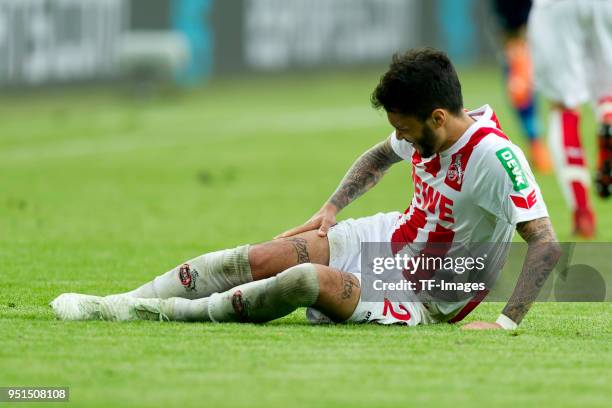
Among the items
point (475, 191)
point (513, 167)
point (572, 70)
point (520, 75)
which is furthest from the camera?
point (520, 75)

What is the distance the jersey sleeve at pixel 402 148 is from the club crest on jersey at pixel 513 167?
0.60 m

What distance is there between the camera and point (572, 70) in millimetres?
9867

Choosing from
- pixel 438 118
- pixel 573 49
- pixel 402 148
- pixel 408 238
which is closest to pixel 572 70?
pixel 573 49

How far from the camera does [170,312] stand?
596 cm

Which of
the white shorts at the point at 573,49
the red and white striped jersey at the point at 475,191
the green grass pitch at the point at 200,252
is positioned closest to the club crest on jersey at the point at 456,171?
the red and white striped jersey at the point at 475,191

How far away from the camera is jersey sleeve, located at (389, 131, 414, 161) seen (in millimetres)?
6300

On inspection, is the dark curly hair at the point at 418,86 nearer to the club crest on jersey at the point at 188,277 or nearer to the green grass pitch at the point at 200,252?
the green grass pitch at the point at 200,252

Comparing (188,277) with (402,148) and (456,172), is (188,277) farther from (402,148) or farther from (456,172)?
(456,172)

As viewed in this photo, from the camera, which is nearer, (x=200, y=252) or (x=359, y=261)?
Answer: (x=359, y=261)

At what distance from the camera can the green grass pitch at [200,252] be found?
4.73 metres

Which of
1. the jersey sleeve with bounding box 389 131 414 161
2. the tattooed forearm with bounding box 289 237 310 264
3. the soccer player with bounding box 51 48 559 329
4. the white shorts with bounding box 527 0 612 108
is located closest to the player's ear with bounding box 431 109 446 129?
the soccer player with bounding box 51 48 559 329

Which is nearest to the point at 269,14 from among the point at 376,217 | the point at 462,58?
the point at 462,58

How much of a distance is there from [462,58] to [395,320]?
1029 inches

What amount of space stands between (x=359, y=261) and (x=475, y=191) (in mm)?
649
